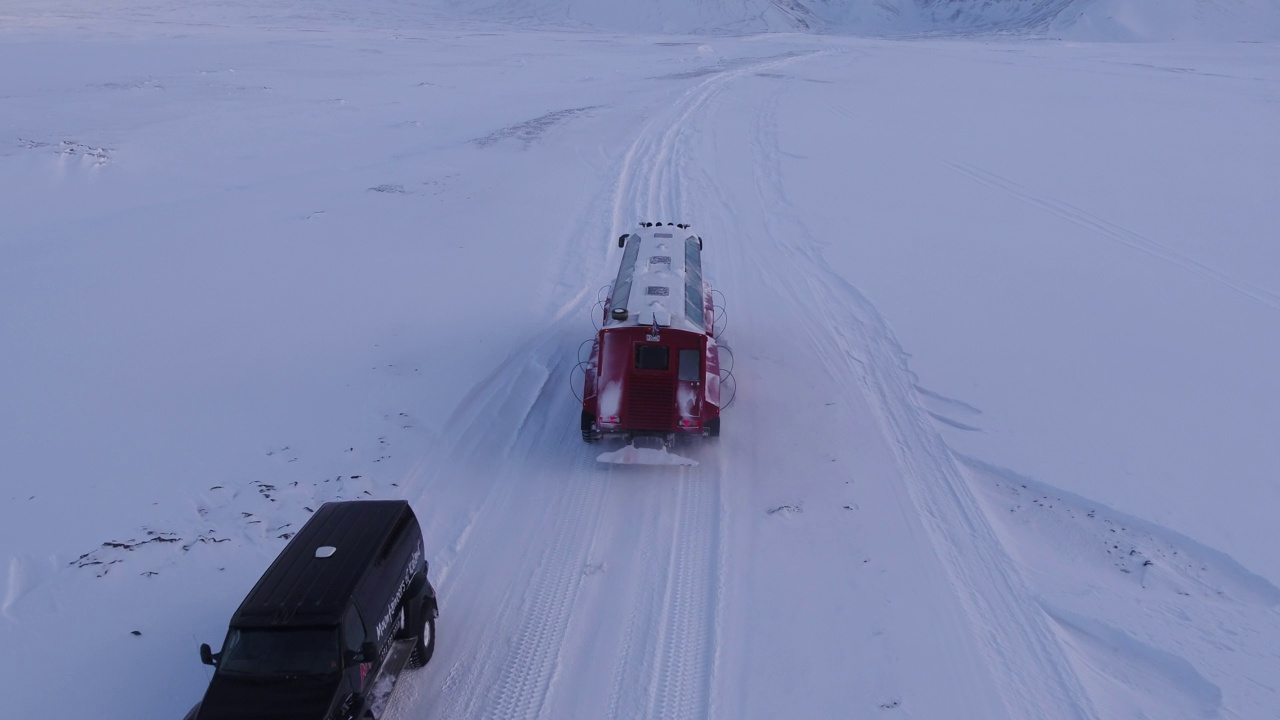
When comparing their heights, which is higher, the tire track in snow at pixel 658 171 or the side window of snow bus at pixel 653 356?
the tire track in snow at pixel 658 171

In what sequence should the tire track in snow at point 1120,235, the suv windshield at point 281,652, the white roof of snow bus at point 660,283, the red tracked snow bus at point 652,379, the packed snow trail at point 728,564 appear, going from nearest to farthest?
the suv windshield at point 281,652
the packed snow trail at point 728,564
the red tracked snow bus at point 652,379
the white roof of snow bus at point 660,283
the tire track in snow at point 1120,235

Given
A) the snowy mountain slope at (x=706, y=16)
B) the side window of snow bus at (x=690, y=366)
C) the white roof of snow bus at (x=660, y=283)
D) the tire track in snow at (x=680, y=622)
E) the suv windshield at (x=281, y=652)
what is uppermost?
the snowy mountain slope at (x=706, y=16)

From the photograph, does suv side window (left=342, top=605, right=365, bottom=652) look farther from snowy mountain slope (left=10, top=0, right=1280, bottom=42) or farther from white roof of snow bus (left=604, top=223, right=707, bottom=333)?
snowy mountain slope (left=10, top=0, right=1280, bottom=42)

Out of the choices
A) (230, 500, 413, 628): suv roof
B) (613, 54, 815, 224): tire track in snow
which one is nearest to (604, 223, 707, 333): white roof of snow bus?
(230, 500, 413, 628): suv roof

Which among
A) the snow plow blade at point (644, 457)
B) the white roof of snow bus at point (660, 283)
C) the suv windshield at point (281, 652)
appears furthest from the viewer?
the white roof of snow bus at point (660, 283)

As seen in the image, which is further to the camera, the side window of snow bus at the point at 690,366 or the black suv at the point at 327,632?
the side window of snow bus at the point at 690,366

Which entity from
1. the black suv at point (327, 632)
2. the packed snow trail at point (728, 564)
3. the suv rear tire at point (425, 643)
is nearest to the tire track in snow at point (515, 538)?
the packed snow trail at point (728, 564)

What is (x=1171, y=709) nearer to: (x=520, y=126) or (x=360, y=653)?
(x=360, y=653)

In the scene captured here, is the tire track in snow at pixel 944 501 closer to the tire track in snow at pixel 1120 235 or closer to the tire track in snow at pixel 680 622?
the tire track in snow at pixel 680 622
